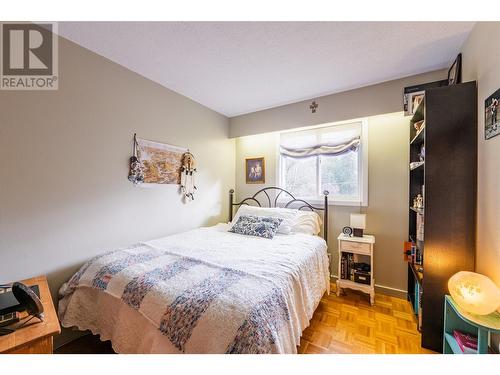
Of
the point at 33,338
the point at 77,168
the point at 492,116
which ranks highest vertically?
the point at 492,116

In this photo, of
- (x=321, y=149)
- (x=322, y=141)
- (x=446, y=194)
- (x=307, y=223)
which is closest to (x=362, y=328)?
(x=307, y=223)

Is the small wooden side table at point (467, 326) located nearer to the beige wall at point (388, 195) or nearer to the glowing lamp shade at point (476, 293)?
the glowing lamp shade at point (476, 293)

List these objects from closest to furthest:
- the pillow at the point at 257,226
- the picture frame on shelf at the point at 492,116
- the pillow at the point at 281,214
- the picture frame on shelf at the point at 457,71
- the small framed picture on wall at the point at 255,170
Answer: the picture frame on shelf at the point at 492,116 < the picture frame on shelf at the point at 457,71 < the pillow at the point at 257,226 < the pillow at the point at 281,214 < the small framed picture on wall at the point at 255,170

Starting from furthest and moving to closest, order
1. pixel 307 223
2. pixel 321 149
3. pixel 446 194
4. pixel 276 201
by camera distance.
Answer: pixel 276 201 < pixel 321 149 < pixel 307 223 < pixel 446 194

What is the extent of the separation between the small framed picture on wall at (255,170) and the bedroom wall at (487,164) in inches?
92.2

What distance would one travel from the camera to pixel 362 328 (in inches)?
72.2

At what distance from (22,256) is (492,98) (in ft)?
10.8

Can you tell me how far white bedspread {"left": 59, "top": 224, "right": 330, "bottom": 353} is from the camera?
38.4 inches

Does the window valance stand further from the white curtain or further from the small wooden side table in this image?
the small wooden side table

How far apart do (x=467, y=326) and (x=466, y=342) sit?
0.18 m

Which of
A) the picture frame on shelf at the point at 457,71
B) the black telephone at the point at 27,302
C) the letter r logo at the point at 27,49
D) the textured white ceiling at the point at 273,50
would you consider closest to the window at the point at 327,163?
the textured white ceiling at the point at 273,50

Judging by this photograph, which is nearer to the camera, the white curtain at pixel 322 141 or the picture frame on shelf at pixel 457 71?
the picture frame on shelf at pixel 457 71

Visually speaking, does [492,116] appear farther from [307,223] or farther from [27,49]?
[27,49]

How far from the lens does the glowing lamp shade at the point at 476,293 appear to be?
1094 millimetres
